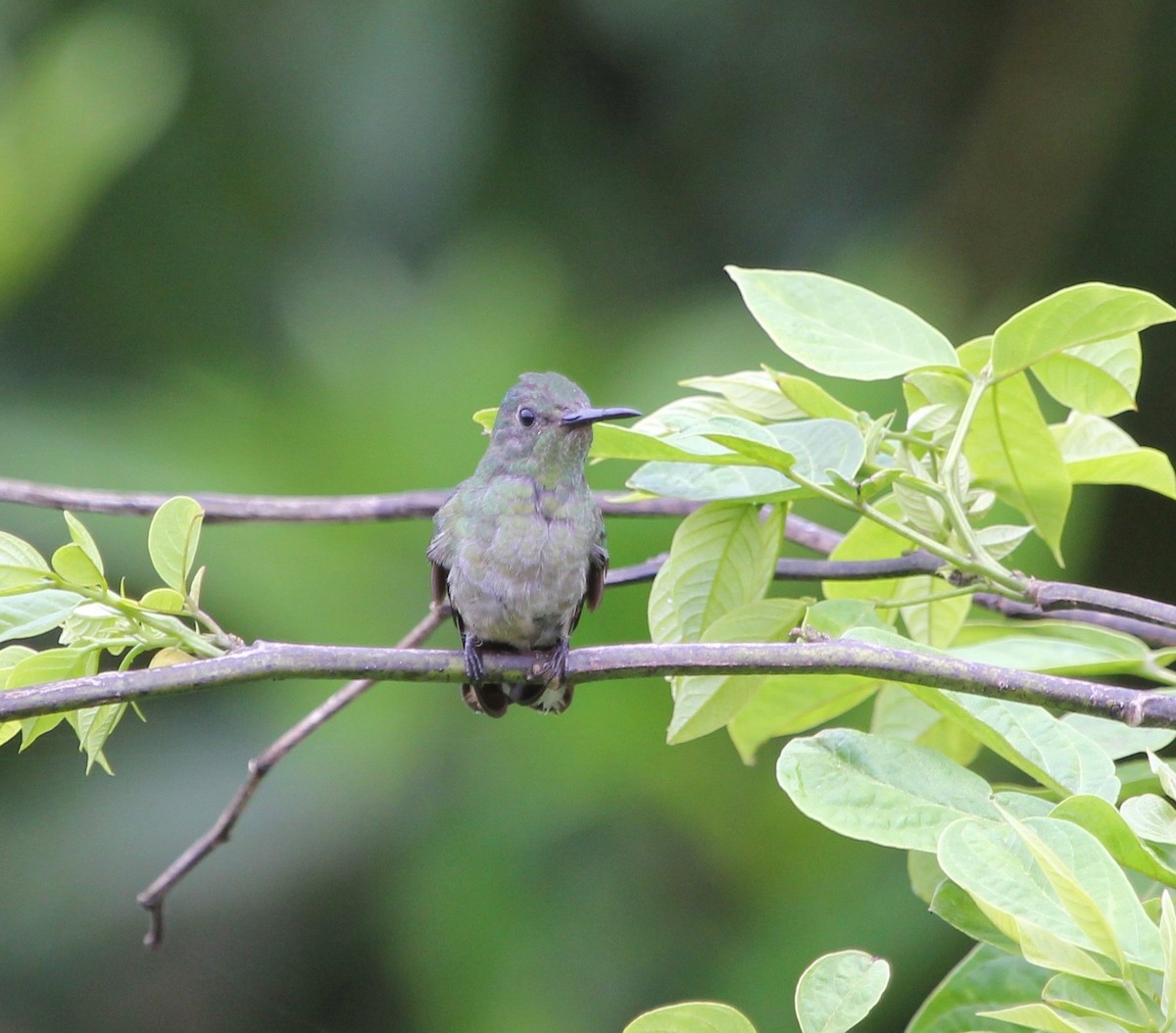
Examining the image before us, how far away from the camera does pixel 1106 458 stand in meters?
1.81

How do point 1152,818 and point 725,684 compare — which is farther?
point 725,684

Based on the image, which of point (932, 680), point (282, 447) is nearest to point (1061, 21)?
point (282, 447)

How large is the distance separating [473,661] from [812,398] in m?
0.57

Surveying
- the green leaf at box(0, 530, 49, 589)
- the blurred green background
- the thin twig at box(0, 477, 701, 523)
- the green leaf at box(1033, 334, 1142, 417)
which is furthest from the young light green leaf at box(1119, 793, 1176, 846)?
the blurred green background

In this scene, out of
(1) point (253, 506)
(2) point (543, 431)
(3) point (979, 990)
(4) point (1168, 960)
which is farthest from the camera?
(2) point (543, 431)

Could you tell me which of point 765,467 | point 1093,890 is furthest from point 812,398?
point 1093,890

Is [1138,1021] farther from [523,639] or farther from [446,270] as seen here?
[446,270]

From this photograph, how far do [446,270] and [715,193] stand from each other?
55.8 inches

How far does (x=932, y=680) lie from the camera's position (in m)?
1.29

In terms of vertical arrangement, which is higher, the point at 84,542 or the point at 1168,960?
the point at 84,542

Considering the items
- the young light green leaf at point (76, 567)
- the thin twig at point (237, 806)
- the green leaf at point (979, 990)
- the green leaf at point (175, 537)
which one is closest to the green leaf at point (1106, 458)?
the green leaf at point (979, 990)

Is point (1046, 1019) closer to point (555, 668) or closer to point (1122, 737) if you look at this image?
point (1122, 737)

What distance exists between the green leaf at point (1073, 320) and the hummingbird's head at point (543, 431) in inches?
39.7

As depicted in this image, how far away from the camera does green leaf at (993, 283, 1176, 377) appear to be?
1.48 m
